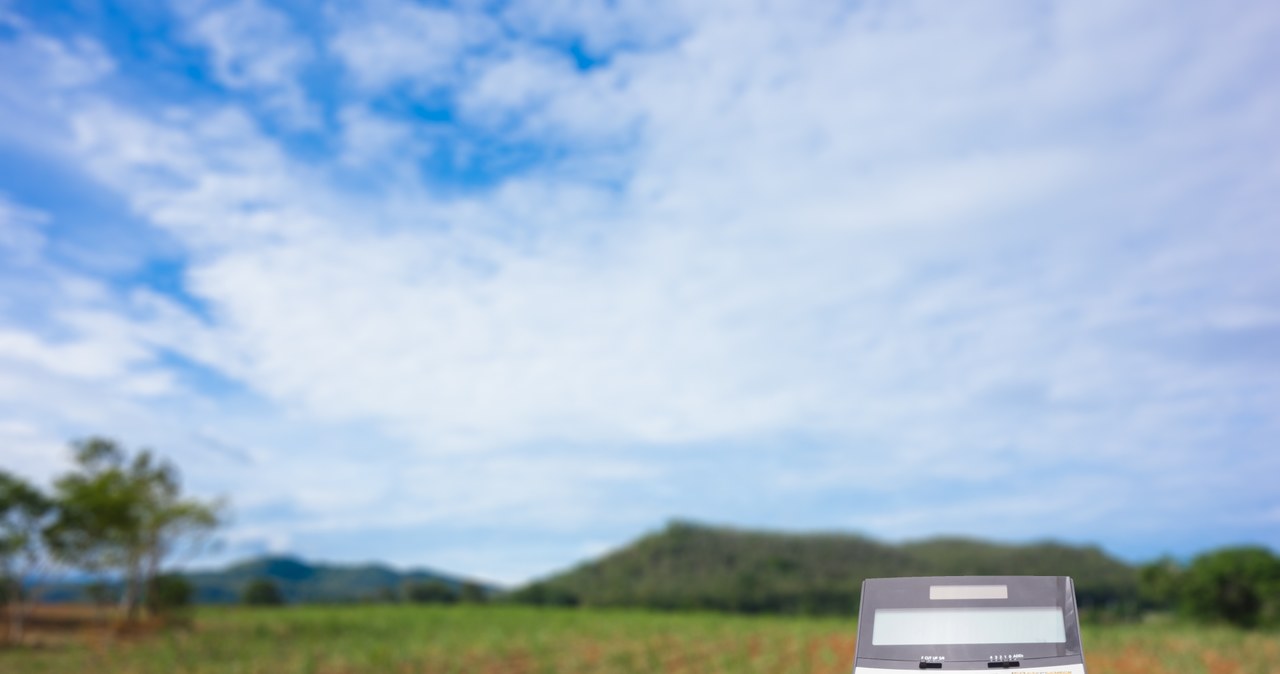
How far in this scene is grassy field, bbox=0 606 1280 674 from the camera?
1606cm

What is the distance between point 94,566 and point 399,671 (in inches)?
548

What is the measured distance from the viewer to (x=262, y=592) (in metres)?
36.7

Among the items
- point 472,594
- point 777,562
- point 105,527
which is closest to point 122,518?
point 105,527

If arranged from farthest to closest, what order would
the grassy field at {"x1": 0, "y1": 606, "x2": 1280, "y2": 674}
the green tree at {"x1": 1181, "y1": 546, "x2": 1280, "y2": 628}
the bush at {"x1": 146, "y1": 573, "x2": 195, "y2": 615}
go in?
the bush at {"x1": 146, "y1": 573, "x2": 195, "y2": 615}, the green tree at {"x1": 1181, "y1": 546, "x2": 1280, "y2": 628}, the grassy field at {"x1": 0, "y1": 606, "x2": 1280, "y2": 674}

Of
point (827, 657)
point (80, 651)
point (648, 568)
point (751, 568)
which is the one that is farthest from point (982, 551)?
point (80, 651)

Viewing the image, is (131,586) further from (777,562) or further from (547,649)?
(777,562)

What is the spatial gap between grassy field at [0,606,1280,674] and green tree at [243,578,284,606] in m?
10.4

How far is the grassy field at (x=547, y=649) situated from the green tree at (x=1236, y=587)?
7.93 feet

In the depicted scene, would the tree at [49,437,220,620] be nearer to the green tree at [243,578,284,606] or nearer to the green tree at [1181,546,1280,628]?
the green tree at [243,578,284,606]

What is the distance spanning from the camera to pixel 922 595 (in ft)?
8.83

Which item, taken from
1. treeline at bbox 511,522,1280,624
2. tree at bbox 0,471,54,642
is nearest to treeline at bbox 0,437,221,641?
tree at bbox 0,471,54,642

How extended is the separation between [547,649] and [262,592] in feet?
73.7

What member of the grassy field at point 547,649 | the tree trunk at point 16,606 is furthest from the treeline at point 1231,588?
the tree trunk at point 16,606

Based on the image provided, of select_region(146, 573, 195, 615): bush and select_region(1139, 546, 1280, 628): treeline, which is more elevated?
select_region(1139, 546, 1280, 628): treeline
